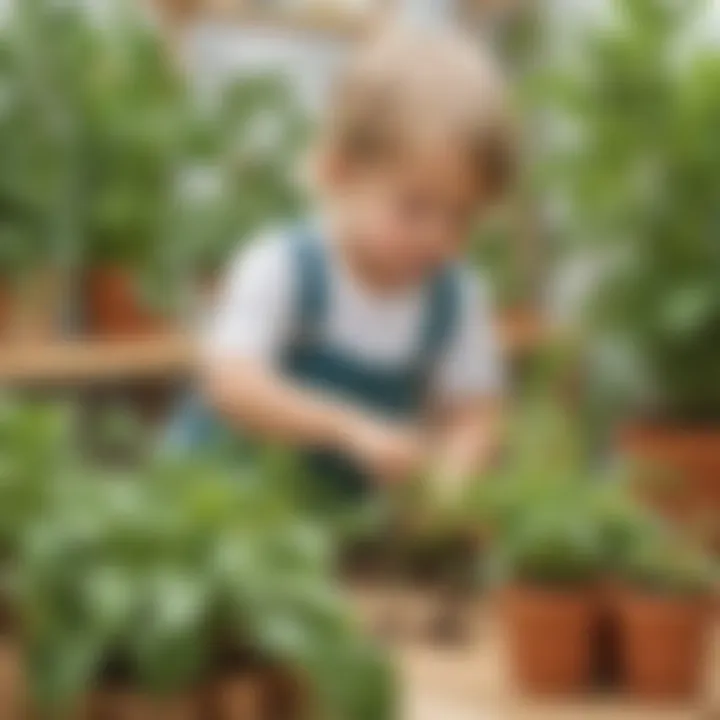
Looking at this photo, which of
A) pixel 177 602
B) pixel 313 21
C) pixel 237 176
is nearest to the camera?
pixel 177 602

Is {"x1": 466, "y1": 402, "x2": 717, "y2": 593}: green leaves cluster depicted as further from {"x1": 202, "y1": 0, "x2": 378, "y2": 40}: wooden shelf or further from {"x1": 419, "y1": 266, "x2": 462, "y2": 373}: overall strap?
{"x1": 202, "y1": 0, "x2": 378, "y2": 40}: wooden shelf

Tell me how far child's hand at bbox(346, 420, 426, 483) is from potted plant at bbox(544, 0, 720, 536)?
1.01 ft

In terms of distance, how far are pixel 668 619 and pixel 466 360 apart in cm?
32

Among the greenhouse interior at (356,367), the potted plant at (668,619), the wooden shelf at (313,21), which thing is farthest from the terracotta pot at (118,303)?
the potted plant at (668,619)

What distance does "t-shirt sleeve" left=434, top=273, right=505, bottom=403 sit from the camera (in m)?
1.35

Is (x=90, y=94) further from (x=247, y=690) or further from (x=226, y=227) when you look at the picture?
(x=247, y=690)

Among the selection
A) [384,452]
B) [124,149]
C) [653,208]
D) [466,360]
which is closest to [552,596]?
[384,452]

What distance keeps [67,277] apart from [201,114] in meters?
0.24

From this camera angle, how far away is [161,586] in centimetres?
78

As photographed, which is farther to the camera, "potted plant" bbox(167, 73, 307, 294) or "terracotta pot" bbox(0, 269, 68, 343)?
"potted plant" bbox(167, 73, 307, 294)

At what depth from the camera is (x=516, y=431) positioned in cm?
138

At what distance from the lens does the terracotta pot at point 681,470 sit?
1312 mm

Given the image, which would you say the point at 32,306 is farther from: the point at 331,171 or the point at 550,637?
the point at 550,637

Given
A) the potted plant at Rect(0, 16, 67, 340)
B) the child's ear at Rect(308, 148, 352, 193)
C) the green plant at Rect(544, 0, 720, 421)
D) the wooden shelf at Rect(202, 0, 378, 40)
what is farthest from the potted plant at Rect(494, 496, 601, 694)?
the wooden shelf at Rect(202, 0, 378, 40)
